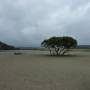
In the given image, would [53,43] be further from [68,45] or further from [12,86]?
[12,86]

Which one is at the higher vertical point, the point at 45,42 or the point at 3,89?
the point at 45,42

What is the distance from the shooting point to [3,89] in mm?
6766

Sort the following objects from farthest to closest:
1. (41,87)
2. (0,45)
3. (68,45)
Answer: (0,45) < (68,45) < (41,87)

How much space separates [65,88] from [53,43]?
27842 millimetres

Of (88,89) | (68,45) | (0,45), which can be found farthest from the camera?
(0,45)

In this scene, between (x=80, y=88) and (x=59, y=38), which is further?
(x=59, y=38)

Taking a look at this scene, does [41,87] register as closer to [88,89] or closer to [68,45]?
[88,89]

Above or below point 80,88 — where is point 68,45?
above

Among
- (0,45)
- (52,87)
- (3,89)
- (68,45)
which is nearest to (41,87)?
(52,87)

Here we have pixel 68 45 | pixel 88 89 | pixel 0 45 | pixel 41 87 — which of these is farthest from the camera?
pixel 0 45

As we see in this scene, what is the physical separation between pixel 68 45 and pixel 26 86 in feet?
89.9

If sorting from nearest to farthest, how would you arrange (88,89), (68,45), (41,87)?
(88,89), (41,87), (68,45)

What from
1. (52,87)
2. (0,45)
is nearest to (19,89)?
(52,87)

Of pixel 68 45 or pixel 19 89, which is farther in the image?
pixel 68 45
